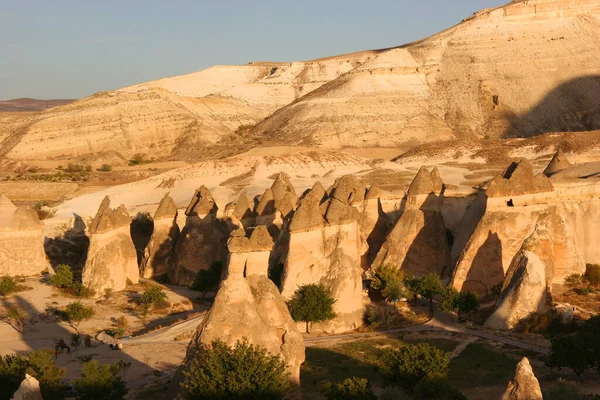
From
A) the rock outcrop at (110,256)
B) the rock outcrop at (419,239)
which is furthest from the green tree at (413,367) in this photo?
the rock outcrop at (110,256)

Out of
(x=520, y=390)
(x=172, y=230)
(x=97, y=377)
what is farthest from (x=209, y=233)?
(x=520, y=390)

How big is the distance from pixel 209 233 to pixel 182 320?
23.9 feet

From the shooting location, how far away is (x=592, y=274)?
30.2 metres

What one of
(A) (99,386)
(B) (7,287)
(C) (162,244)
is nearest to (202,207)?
(C) (162,244)

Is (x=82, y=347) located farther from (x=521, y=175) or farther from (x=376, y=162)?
(x=376, y=162)

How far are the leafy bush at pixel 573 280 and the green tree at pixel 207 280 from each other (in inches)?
487

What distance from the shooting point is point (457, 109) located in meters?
91.2

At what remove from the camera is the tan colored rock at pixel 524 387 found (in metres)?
15.3

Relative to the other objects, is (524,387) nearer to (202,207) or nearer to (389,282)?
(389,282)

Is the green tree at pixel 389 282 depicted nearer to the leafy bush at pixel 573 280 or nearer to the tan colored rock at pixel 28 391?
the leafy bush at pixel 573 280

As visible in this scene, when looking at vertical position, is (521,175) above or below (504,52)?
below

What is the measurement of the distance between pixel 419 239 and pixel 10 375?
17340 mm

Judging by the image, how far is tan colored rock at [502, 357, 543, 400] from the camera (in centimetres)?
1534

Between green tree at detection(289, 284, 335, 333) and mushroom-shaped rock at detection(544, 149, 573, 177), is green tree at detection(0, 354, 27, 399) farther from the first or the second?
mushroom-shaped rock at detection(544, 149, 573, 177)
